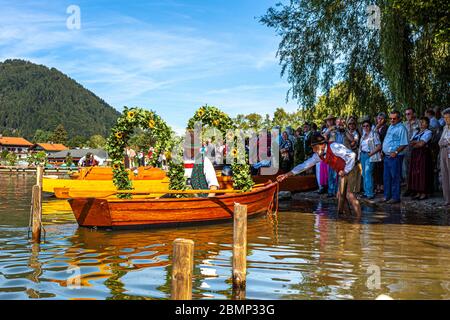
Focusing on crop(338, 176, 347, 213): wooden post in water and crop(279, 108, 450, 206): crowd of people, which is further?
crop(279, 108, 450, 206): crowd of people

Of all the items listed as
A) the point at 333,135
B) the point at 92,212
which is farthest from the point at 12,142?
the point at 92,212

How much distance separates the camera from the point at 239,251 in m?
6.16

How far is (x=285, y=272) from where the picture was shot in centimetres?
703

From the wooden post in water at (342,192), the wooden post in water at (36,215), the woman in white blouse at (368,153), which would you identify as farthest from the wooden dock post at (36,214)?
the woman in white blouse at (368,153)

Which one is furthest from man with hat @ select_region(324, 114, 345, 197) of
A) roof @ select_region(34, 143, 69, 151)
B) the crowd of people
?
roof @ select_region(34, 143, 69, 151)

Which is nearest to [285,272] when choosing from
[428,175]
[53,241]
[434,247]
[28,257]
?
[434,247]

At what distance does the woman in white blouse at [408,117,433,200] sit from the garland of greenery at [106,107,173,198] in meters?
7.07

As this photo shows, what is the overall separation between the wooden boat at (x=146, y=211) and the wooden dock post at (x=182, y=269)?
6531mm

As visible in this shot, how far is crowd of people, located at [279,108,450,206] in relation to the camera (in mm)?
13875

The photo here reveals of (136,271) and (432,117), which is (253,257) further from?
(432,117)

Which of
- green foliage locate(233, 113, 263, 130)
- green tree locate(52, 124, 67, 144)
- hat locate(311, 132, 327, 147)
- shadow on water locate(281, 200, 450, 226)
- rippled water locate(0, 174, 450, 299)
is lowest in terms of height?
rippled water locate(0, 174, 450, 299)

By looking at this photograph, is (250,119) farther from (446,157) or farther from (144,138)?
(446,157)

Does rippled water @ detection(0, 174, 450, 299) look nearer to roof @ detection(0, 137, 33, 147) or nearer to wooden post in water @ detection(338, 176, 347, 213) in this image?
wooden post in water @ detection(338, 176, 347, 213)
